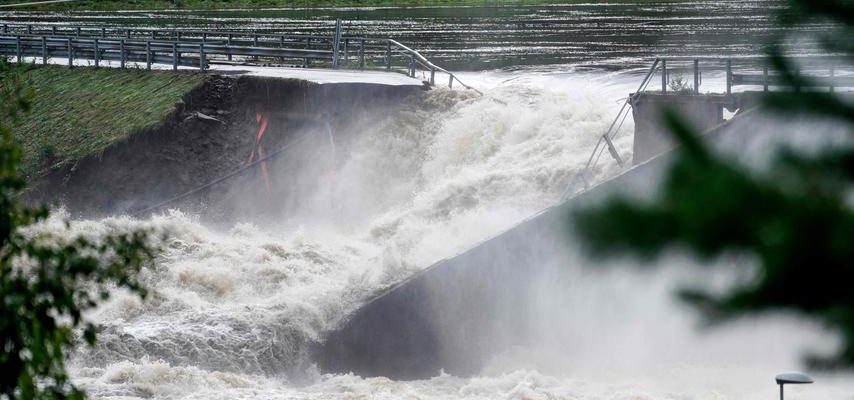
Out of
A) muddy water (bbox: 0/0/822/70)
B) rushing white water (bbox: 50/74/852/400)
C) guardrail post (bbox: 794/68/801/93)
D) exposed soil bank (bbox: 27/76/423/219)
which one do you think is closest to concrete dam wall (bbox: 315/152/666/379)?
rushing white water (bbox: 50/74/852/400)

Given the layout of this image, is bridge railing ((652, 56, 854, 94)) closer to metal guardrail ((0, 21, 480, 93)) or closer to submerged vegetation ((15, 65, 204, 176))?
metal guardrail ((0, 21, 480, 93))

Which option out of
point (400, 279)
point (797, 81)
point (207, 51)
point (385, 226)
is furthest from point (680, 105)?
point (207, 51)

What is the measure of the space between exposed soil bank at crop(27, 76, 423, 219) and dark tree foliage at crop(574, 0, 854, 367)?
1022 inches

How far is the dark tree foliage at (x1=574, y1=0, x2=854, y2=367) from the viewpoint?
2893 millimetres

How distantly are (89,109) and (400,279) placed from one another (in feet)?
57.7

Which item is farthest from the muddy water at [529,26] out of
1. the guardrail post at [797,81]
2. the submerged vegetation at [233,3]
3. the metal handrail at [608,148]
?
the guardrail post at [797,81]

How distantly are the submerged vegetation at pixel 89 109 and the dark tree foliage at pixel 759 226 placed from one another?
2878 centimetres

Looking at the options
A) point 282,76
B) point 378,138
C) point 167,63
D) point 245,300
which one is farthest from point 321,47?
point 245,300

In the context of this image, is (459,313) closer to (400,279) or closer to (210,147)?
(400,279)

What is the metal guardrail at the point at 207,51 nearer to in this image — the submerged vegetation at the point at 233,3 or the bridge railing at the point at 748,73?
the bridge railing at the point at 748,73

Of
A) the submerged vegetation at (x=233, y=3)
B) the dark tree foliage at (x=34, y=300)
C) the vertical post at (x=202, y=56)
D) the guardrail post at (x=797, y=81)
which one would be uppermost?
the submerged vegetation at (x=233, y=3)

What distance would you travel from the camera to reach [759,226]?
294 centimetres

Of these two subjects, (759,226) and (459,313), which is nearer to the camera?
(759,226)

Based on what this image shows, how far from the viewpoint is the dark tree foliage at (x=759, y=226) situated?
9.49ft
